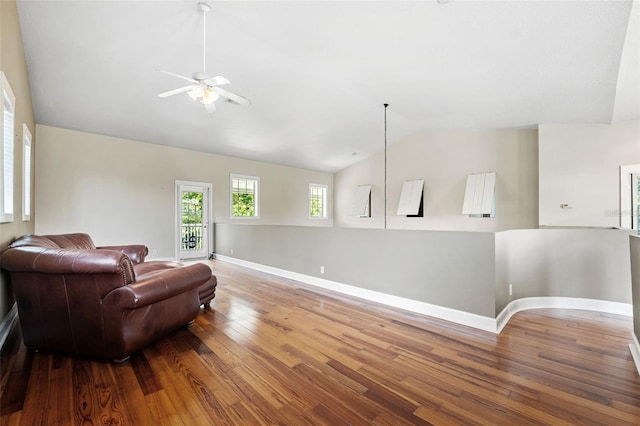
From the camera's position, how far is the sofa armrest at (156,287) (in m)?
2.10

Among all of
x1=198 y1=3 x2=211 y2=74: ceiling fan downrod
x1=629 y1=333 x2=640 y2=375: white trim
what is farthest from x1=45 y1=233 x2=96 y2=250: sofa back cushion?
x1=629 y1=333 x2=640 y2=375: white trim

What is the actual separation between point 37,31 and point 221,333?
422cm

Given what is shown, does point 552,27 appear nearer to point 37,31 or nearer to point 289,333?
point 289,333

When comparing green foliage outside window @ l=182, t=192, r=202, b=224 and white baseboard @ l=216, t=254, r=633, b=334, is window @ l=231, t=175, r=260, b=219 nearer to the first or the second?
green foliage outside window @ l=182, t=192, r=202, b=224

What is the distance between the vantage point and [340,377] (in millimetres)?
2070

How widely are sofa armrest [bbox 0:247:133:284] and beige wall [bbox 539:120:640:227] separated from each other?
6.21m

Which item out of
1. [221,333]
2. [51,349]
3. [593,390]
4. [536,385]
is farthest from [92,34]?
[593,390]

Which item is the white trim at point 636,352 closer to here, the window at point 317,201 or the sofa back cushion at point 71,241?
the sofa back cushion at point 71,241

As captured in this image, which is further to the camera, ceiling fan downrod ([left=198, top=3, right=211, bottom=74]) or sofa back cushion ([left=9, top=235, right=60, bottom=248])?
ceiling fan downrod ([left=198, top=3, right=211, bottom=74])

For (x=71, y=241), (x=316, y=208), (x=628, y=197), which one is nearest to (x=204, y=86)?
(x=71, y=241)

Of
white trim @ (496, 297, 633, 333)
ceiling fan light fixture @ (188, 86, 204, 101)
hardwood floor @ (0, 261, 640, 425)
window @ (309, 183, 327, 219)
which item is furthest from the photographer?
window @ (309, 183, 327, 219)

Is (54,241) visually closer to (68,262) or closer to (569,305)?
(68,262)

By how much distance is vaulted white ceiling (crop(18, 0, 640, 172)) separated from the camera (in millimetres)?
2980

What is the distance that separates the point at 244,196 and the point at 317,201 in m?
2.83
